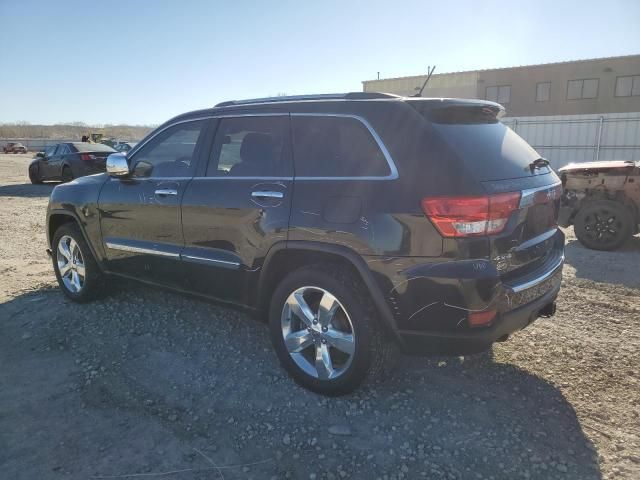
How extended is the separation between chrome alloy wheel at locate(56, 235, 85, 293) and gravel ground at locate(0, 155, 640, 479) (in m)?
0.40

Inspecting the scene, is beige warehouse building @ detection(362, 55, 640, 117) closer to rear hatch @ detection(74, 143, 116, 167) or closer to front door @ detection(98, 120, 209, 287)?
rear hatch @ detection(74, 143, 116, 167)

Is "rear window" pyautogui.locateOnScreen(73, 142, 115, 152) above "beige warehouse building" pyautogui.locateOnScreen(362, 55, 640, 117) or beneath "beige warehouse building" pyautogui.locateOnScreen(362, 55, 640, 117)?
beneath

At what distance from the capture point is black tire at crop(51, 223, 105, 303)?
4.71 m

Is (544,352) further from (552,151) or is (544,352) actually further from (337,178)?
(552,151)

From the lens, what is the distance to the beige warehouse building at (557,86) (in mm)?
31000

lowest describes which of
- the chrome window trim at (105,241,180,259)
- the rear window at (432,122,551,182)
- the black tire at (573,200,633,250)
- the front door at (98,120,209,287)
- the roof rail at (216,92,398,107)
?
the black tire at (573,200,633,250)

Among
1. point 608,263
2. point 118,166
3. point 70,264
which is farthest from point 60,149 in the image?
point 608,263

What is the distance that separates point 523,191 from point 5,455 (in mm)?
3235

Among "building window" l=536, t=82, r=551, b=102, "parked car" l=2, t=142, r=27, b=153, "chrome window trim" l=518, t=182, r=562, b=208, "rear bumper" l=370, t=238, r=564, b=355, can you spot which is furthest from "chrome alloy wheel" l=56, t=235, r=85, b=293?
"parked car" l=2, t=142, r=27, b=153

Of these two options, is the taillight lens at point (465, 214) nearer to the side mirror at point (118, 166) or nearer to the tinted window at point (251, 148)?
the tinted window at point (251, 148)

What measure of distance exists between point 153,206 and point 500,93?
35.2 m

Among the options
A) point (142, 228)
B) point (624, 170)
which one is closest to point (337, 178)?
point (142, 228)

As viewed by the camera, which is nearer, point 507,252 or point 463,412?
point 507,252

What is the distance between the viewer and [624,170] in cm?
673
